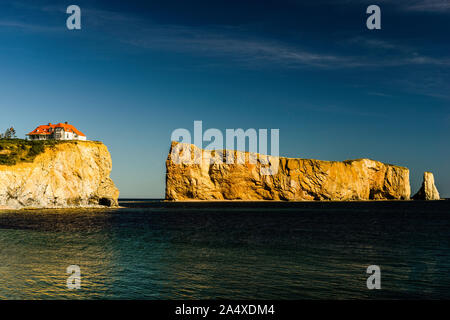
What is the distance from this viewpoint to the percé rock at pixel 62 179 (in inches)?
3071

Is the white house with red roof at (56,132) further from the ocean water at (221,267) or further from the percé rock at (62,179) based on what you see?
the ocean water at (221,267)

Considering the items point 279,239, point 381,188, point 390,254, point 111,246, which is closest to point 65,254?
point 111,246

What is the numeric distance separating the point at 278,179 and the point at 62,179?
107836mm

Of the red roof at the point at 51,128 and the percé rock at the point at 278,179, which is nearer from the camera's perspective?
the red roof at the point at 51,128

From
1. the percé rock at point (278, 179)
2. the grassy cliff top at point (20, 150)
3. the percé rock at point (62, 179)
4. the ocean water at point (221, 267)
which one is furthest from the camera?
the percé rock at point (278, 179)

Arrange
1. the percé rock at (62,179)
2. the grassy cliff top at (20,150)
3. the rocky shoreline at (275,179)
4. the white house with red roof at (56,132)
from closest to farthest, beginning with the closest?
the percé rock at (62,179) < the grassy cliff top at (20,150) < the white house with red roof at (56,132) < the rocky shoreline at (275,179)

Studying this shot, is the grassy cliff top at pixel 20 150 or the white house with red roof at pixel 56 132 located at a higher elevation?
the white house with red roof at pixel 56 132

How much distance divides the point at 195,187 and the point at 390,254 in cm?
14219

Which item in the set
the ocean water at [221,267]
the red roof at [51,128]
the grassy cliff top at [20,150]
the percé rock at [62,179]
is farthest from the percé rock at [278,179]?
the ocean water at [221,267]

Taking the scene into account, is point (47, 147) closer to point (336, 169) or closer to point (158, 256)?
point (158, 256)

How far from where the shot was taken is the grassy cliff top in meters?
80.0

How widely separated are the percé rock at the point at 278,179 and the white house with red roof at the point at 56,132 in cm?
5847

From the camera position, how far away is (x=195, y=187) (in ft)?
548

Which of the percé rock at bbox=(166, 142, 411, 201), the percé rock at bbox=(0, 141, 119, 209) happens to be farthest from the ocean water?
the percé rock at bbox=(166, 142, 411, 201)
